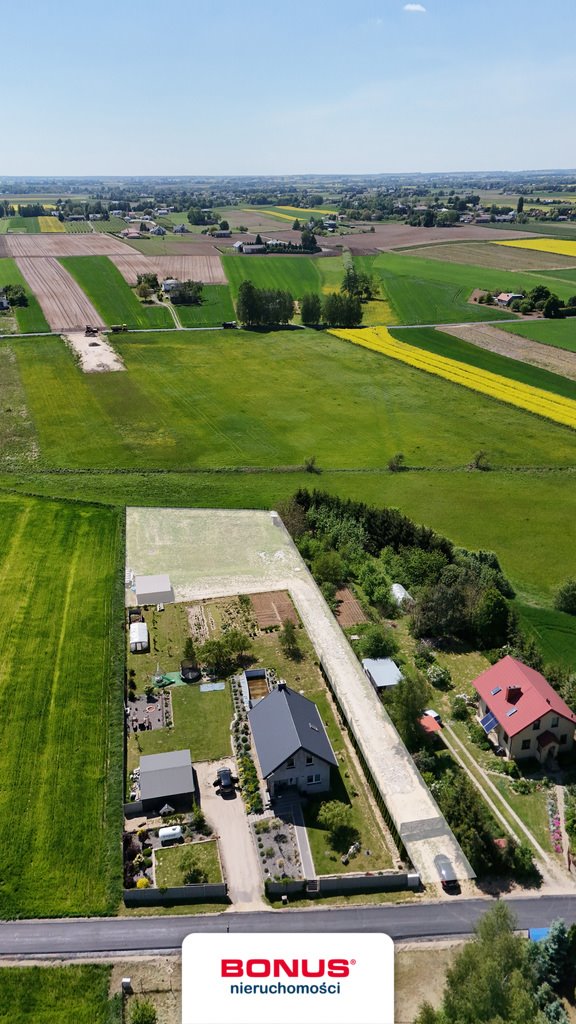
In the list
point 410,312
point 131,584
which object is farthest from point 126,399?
point 410,312

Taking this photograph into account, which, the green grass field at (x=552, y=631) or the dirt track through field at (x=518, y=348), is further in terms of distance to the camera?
the dirt track through field at (x=518, y=348)

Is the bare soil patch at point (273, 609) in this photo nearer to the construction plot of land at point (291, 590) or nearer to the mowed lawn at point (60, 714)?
the construction plot of land at point (291, 590)

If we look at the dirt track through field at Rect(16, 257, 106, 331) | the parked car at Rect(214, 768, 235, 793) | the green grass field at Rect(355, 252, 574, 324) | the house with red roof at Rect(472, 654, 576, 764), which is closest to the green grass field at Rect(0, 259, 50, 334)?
the dirt track through field at Rect(16, 257, 106, 331)

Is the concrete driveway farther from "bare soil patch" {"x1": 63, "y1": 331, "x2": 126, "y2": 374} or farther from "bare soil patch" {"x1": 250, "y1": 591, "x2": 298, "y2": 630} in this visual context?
"bare soil patch" {"x1": 63, "y1": 331, "x2": 126, "y2": 374}

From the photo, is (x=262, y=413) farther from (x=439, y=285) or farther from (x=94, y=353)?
(x=439, y=285)

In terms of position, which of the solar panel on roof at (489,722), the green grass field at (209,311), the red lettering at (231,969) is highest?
the green grass field at (209,311)

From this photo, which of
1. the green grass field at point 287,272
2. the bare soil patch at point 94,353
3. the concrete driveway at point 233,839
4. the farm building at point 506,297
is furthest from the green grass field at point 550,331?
the concrete driveway at point 233,839
